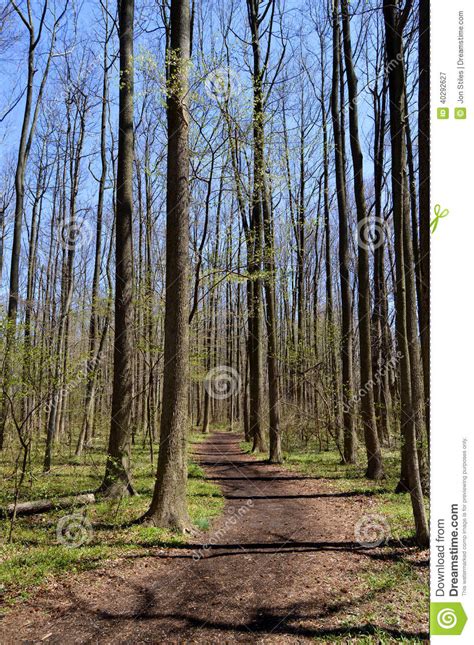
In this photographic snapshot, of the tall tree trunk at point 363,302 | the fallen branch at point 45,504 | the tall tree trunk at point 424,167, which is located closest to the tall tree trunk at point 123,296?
the fallen branch at point 45,504

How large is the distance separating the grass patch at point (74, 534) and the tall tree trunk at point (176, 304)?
0.48m

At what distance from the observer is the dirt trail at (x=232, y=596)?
3945 mm

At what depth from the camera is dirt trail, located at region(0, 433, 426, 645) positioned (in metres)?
3.95

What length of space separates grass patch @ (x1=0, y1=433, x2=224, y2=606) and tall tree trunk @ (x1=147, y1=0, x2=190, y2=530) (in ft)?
1.56

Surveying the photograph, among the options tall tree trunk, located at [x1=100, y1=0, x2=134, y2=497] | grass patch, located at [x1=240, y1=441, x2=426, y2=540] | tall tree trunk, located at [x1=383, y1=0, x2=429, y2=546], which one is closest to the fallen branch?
tall tree trunk, located at [x1=100, y1=0, x2=134, y2=497]

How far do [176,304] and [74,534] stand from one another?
367 cm

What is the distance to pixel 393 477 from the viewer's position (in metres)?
10.7

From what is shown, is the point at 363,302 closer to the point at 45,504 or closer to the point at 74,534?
the point at 74,534

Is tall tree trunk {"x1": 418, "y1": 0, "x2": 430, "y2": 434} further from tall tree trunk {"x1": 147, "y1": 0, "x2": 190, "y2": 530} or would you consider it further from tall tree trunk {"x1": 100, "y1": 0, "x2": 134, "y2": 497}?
tall tree trunk {"x1": 100, "y1": 0, "x2": 134, "y2": 497}

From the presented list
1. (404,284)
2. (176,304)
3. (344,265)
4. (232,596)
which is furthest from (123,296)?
(344,265)

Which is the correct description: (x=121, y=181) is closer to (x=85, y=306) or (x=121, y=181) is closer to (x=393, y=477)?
(x=85, y=306)

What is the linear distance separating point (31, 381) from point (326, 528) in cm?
519
